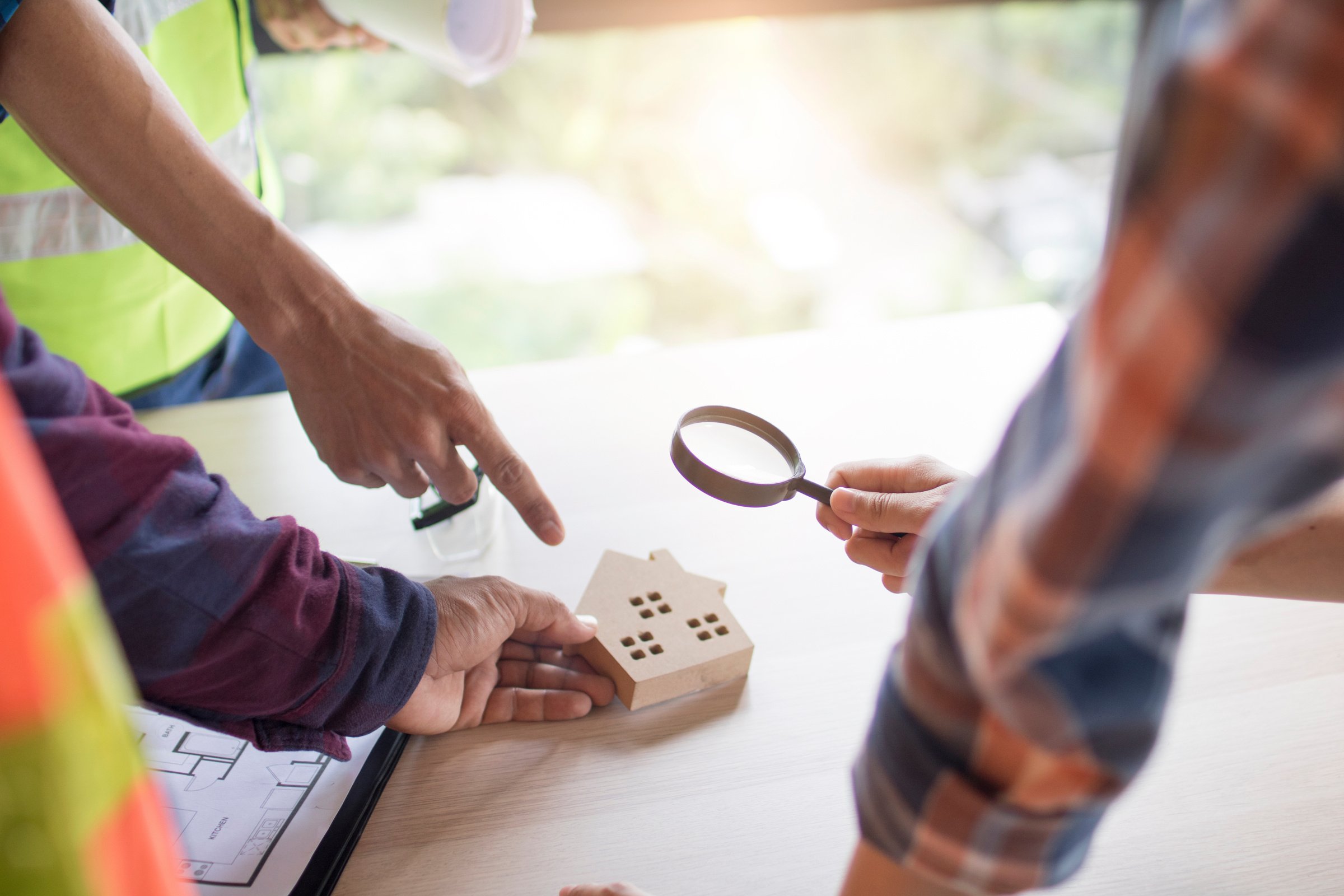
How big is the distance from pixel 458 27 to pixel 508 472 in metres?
0.63

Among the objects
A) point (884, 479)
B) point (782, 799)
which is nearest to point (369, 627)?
point (782, 799)

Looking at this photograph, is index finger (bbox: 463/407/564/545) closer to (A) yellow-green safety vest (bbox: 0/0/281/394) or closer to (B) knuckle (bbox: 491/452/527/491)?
(B) knuckle (bbox: 491/452/527/491)

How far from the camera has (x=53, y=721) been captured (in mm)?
250

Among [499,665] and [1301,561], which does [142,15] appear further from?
[1301,561]

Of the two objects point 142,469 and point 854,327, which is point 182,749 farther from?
point 854,327

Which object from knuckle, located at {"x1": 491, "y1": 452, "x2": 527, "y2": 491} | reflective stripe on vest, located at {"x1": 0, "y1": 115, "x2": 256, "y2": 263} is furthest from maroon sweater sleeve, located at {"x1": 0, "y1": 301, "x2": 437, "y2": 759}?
reflective stripe on vest, located at {"x1": 0, "y1": 115, "x2": 256, "y2": 263}

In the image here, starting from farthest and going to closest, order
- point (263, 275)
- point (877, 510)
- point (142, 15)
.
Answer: point (142, 15) → point (263, 275) → point (877, 510)

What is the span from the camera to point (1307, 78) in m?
0.24

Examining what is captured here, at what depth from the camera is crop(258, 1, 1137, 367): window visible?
3.11 metres

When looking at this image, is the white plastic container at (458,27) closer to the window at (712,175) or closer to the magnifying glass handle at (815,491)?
the magnifying glass handle at (815,491)

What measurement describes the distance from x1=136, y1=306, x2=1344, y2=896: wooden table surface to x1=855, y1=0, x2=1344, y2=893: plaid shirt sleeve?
0.30m

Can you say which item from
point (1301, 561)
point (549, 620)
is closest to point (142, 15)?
point (549, 620)

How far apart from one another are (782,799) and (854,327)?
0.77 metres

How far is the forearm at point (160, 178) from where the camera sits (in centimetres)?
84
